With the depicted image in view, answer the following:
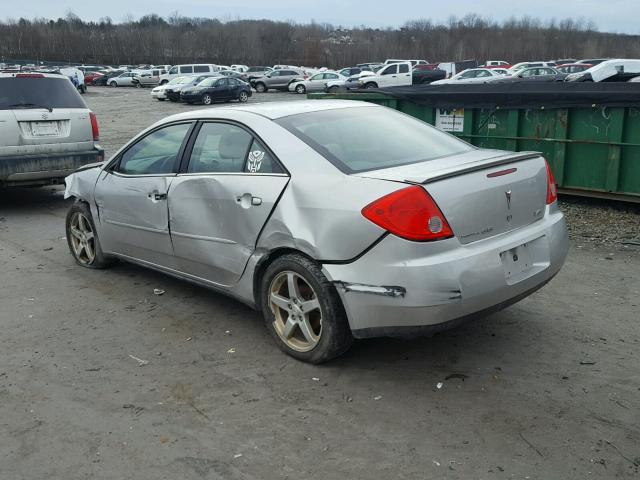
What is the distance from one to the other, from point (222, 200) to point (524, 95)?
5703 mm

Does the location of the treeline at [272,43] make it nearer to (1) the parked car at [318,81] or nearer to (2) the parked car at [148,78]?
(2) the parked car at [148,78]

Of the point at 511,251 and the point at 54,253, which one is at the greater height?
the point at 511,251

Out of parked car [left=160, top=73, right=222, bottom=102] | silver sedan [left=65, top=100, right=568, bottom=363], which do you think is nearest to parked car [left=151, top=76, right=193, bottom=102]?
parked car [left=160, top=73, right=222, bottom=102]

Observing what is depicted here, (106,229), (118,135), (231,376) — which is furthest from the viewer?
(118,135)

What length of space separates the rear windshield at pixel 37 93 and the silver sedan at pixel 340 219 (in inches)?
168

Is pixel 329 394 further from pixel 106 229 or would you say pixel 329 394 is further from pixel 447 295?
pixel 106 229

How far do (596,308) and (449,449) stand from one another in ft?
7.90

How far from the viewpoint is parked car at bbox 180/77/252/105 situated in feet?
121

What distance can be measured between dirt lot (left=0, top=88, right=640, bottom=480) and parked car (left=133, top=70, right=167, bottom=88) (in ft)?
184

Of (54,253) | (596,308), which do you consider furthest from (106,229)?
(596,308)

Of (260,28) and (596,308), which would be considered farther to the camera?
(260,28)

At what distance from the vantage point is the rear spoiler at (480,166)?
3619 millimetres

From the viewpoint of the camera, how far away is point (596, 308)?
5.00m

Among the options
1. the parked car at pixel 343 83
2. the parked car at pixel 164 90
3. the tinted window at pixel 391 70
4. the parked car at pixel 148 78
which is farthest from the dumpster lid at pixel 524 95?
the parked car at pixel 148 78
